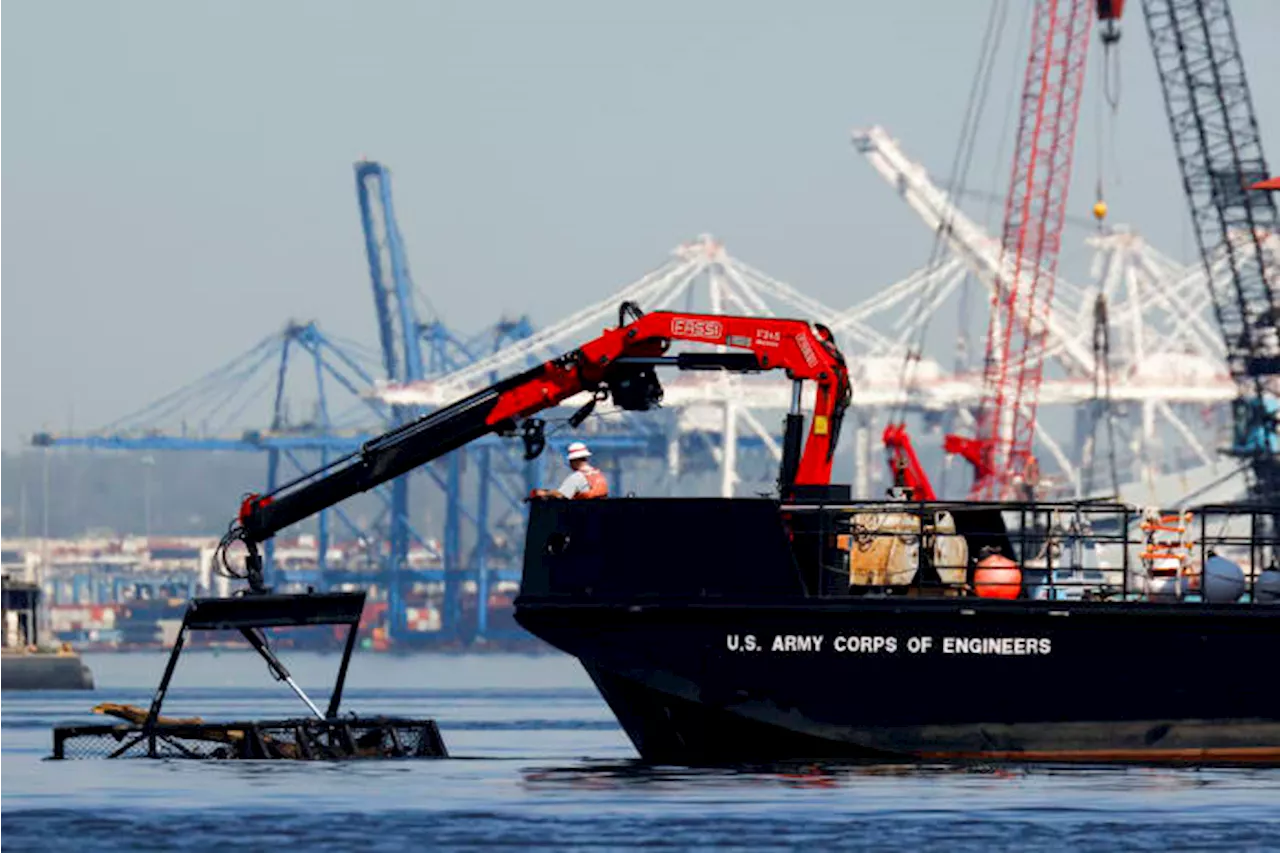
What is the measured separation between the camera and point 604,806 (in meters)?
27.1

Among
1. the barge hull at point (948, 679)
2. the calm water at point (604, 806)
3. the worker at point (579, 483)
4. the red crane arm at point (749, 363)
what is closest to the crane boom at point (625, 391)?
the red crane arm at point (749, 363)

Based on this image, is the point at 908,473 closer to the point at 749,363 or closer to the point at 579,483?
the point at 749,363

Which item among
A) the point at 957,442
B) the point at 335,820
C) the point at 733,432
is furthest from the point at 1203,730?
the point at 733,432

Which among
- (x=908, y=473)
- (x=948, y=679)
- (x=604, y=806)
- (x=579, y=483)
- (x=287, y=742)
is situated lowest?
(x=604, y=806)

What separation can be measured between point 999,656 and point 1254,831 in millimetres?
5415

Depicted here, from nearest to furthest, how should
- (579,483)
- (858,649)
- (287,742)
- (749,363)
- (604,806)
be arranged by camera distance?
(604,806)
(858,649)
(579,483)
(749,363)
(287,742)

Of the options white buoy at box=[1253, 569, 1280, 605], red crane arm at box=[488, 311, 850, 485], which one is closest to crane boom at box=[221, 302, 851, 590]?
red crane arm at box=[488, 311, 850, 485]

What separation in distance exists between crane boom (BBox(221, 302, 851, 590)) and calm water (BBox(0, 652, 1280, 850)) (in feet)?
9.30

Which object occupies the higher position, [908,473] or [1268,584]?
[908,473]

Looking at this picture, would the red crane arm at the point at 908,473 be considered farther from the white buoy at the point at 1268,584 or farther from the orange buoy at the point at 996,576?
the white buoy at the point at 1268,584

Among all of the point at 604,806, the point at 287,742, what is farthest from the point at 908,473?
the point at 604,806

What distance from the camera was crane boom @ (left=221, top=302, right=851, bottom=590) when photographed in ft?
105

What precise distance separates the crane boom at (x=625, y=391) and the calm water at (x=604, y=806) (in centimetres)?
284

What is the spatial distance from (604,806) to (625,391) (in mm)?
6440
